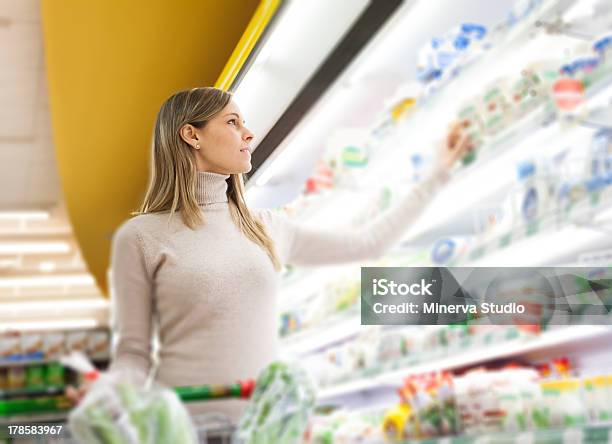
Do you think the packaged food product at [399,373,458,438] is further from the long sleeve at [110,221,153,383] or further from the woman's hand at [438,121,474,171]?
the long sleeve at [110,221,153,383]

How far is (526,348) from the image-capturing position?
2355 mm

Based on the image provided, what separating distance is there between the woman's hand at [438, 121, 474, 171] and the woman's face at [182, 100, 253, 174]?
67 cm

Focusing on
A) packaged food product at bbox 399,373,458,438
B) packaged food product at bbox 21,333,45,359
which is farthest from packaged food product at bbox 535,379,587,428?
packaged food product at bbox 21,333,45,359

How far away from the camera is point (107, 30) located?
1881 mm

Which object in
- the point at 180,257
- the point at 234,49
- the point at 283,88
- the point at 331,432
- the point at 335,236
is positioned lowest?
the point at 331,432

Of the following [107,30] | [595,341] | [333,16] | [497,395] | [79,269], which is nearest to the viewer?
[333,16]

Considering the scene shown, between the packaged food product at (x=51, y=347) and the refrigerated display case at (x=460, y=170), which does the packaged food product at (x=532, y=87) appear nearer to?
the refrigerated display case at (x=460, y=170)

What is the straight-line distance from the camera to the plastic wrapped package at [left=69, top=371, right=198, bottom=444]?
2.39 feet

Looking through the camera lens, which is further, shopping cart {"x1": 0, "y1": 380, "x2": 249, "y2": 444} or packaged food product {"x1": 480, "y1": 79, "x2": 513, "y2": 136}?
packaged food product {"x1": 480, "y1": 79, "x2": 513, "y2": 136}

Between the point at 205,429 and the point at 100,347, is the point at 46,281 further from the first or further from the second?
the point at 205,429

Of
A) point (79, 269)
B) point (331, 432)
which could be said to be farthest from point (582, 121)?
point (79, 269)

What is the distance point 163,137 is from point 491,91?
1.13m

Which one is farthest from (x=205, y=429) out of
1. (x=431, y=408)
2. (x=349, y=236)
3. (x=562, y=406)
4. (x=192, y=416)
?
(x=562, y=406)

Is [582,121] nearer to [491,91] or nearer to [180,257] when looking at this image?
[491,91]
